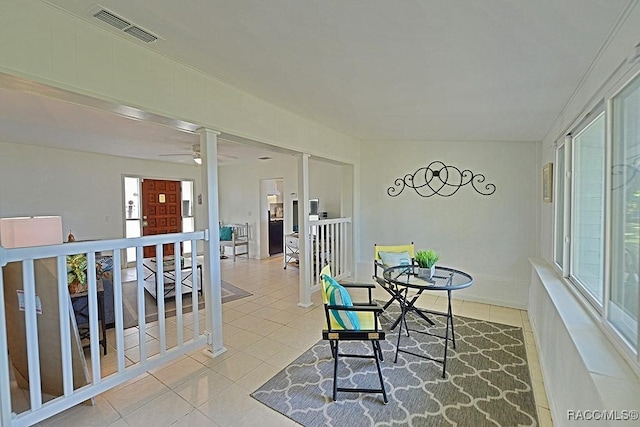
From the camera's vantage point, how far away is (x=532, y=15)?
1481 mm

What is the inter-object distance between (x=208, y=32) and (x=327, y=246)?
346cm

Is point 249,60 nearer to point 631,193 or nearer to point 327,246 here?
point 631,193

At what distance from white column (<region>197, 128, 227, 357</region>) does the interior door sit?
217 inches

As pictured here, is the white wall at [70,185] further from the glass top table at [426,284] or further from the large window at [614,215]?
the large window at [614,215]

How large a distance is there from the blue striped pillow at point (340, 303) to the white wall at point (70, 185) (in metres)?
5.84

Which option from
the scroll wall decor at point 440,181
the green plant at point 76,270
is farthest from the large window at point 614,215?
the green plant at point 76,270

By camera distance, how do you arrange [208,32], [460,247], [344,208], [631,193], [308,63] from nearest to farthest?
[631,193]
[208,32]
[308,63]
[460,247]
[344,208]

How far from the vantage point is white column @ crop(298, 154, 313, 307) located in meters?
3.99

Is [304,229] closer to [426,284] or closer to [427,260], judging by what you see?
[427,260]

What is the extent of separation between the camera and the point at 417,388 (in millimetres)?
2322

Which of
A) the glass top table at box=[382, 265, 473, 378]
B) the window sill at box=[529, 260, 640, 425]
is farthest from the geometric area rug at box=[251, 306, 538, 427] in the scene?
the window sill at box=[529, 260, 640, 425]

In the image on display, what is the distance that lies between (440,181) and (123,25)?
13.6 feet

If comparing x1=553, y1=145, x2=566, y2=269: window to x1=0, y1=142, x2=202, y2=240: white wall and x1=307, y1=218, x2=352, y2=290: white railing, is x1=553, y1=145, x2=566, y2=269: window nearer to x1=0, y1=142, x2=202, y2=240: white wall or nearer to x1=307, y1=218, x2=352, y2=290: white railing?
x1=307, y1=218, x2=352, y2=290: white railing

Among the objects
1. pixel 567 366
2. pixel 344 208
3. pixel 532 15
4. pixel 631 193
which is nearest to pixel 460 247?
pixel 344 208
